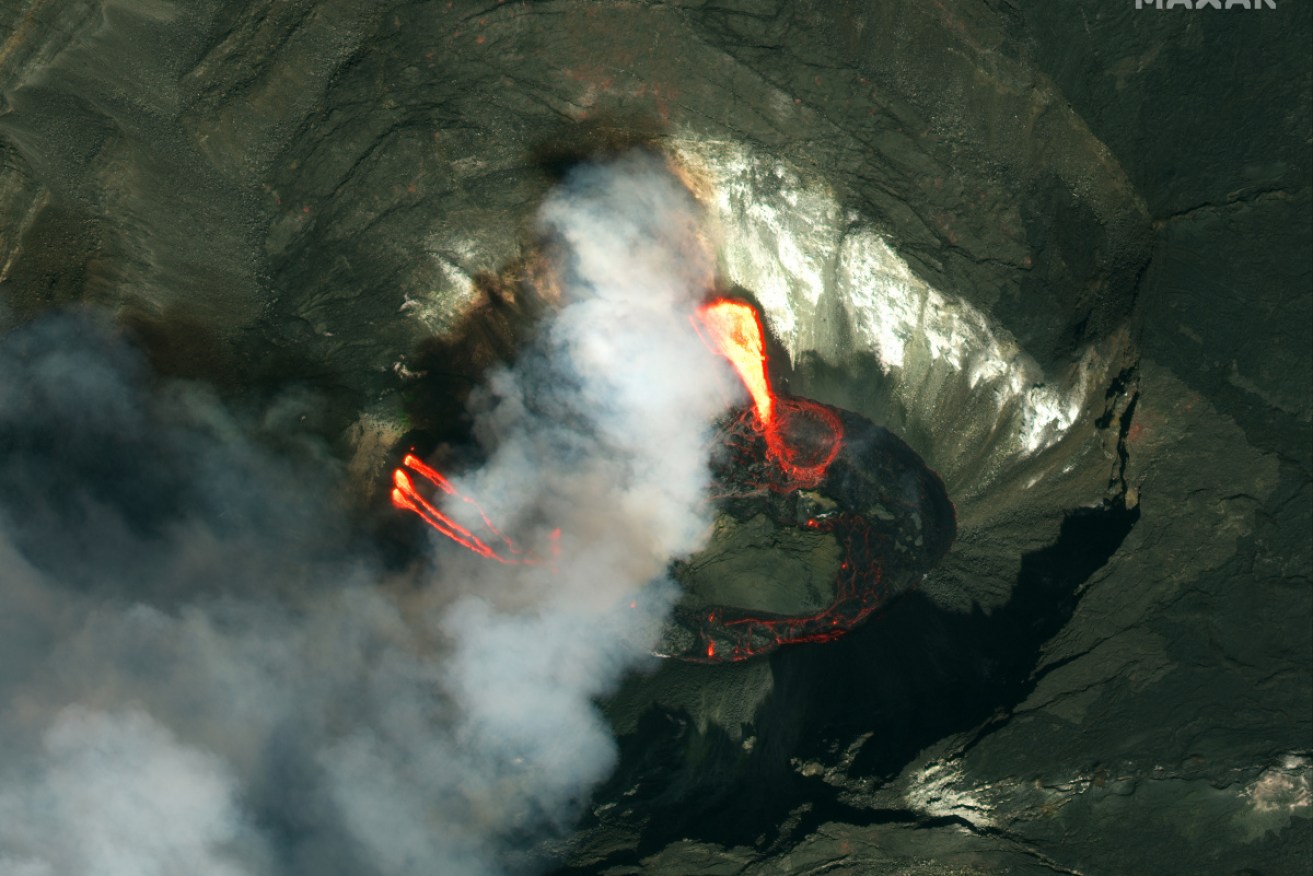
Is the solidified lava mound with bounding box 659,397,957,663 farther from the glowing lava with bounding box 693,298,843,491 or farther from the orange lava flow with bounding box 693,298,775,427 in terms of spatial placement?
the orange lava flow with bounding box 693,298,775,427

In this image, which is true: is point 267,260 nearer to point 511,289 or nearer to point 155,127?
point 155,127

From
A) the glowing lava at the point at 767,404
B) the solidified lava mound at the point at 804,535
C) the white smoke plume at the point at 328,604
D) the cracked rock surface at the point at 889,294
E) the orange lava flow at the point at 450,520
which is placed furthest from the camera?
the orange lava flow at the point at 450,520

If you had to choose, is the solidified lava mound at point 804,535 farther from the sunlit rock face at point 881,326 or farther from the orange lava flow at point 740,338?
the sunlit rock face at point 881,326

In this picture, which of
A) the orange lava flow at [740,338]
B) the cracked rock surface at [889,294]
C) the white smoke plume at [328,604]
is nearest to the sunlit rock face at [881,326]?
the cracked rock surface at [889,294]

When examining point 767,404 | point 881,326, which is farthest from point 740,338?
point 881,326

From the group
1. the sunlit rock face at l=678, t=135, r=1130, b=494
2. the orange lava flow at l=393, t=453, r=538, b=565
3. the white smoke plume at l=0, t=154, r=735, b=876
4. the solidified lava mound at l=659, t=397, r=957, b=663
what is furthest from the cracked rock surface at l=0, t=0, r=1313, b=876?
the white smoke plume at l=0, t=154, r=735, b=876

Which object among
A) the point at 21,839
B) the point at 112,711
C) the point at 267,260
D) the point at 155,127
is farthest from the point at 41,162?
the point at 21,839

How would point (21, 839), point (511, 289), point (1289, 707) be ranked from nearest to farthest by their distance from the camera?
point (1289, 707) < point (21, 839) < point (511, 289)
